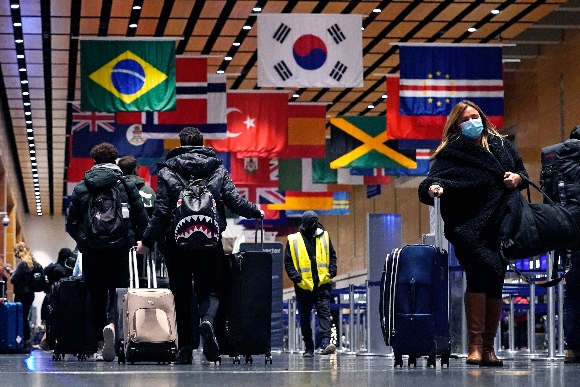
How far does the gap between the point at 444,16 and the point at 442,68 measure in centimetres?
245

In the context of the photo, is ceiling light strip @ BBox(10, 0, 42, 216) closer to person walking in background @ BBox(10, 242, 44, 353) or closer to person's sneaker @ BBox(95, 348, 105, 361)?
person walking in background @ BBox(10, 242, 44, 353)

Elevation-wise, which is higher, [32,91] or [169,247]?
[32,91]

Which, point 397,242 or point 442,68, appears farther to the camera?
point 442,68

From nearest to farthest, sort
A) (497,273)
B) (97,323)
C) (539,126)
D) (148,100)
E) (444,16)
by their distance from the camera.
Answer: (497,273)
(97,323)
(148,100)
(444,16)
(539,126)

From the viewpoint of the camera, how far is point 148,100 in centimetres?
1844

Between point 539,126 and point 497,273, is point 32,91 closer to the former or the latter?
point 539,126

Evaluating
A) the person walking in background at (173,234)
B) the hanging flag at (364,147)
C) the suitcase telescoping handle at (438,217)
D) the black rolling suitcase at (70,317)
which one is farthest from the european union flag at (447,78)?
the person walking in background at (173,234)

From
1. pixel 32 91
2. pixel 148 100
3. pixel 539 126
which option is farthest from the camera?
pixel 32 91

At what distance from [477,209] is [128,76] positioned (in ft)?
40.0

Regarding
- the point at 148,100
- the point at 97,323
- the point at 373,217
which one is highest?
the point at 148,100

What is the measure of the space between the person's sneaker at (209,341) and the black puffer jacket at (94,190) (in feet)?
5.02

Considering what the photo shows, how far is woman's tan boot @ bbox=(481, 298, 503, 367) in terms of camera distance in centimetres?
689

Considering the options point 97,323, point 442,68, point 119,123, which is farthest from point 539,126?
point 97,323

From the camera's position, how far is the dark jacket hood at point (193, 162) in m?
7.77
